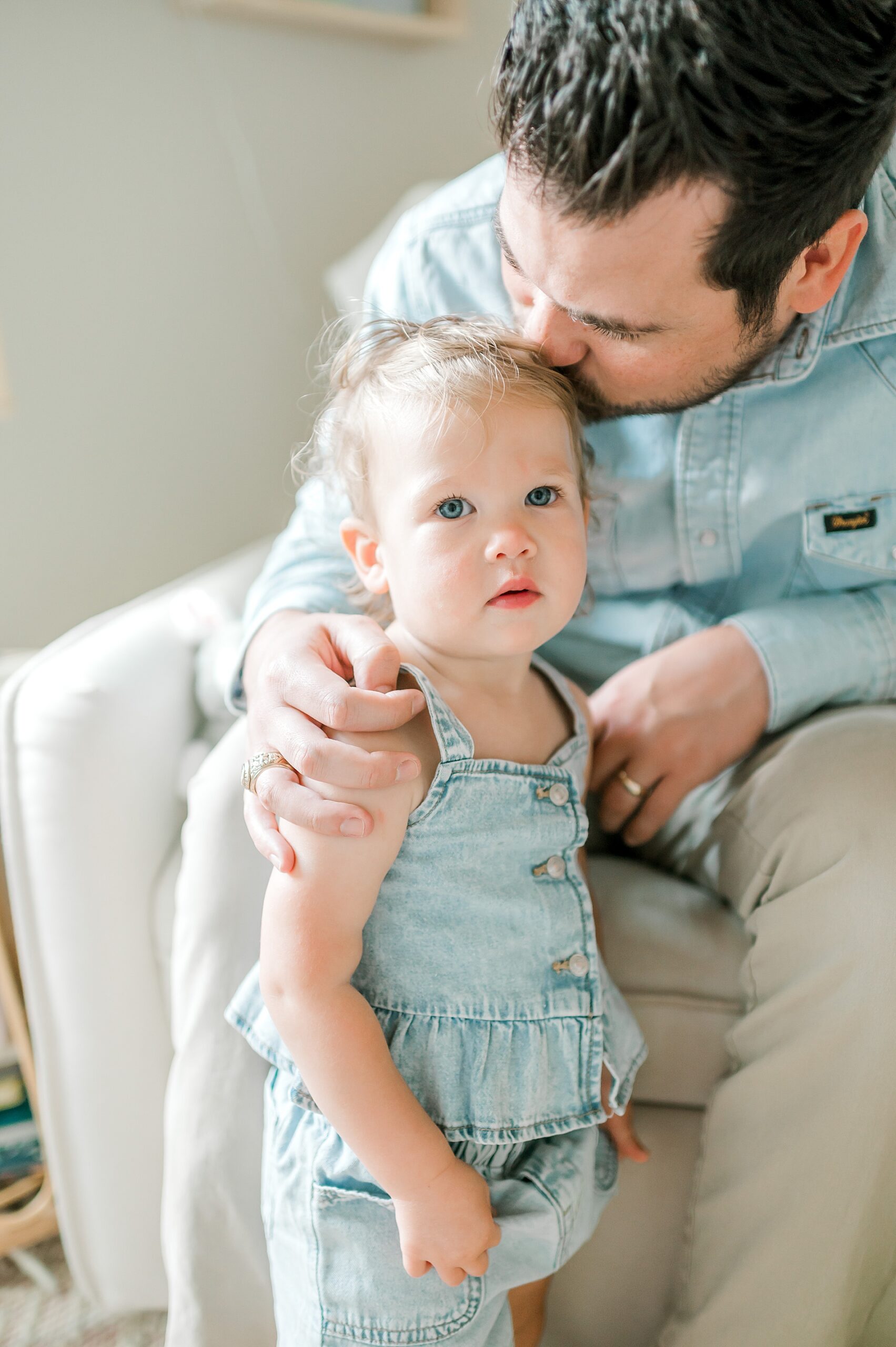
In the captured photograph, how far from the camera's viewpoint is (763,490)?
888 millimetres

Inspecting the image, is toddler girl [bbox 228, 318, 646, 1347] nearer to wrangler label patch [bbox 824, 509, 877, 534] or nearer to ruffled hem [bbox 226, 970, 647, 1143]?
ruffled hem [bbox 226, 970, 647, 1143]

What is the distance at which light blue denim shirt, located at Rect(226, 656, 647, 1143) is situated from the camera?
2.17 feet

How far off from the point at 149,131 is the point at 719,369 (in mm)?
1006

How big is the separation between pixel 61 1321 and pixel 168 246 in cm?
132

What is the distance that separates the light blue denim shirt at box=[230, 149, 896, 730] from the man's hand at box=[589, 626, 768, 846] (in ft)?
0.07

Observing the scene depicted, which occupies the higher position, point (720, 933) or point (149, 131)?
point (149, 131)

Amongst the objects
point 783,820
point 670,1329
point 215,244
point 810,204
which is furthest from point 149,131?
point 670,1329

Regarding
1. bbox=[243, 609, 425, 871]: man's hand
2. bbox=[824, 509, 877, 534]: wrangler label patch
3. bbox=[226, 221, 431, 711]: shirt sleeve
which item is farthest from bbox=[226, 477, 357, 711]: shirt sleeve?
bbox=[824, 509, 877, 534]: wrangler label patch

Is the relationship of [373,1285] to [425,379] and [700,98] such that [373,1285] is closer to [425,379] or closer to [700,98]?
[425,379]

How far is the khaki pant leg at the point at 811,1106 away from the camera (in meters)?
0.67

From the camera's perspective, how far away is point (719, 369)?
77 centimetres

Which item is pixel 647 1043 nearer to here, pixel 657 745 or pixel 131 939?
pixel 657 745

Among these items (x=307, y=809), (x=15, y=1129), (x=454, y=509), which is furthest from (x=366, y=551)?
(x=15, y=1129)

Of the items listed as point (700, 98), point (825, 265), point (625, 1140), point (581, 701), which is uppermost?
point (700, 98)
